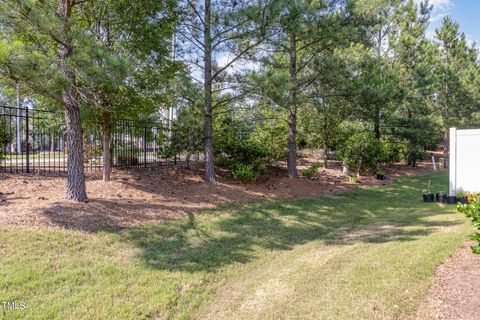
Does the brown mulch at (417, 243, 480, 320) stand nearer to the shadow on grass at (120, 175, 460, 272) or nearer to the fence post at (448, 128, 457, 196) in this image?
the shadow on grass at (120, 175, 460, 272)

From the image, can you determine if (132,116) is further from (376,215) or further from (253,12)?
(376,215)

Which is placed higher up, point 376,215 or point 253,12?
point 253,12

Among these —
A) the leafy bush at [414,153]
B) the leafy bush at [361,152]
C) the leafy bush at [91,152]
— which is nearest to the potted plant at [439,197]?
the leafy bush at [361,152]

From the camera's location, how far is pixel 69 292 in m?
3.19

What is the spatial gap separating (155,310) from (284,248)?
2359 millimetres

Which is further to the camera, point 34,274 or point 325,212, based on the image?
point 325,212

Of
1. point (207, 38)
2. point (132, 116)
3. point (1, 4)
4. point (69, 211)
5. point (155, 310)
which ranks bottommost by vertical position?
point (155, 310)

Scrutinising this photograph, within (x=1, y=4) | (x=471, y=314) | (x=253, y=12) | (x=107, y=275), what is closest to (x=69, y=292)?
(x=107, y=275)

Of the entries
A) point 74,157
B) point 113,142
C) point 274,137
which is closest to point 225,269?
point 74,157

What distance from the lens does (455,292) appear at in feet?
10.5

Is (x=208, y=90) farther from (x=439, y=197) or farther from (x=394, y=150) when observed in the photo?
(x=394, y=150)

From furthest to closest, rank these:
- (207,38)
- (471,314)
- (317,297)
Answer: (207,38) → (317,297) → (471,314)

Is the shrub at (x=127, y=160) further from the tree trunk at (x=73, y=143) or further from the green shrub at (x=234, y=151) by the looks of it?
the tree trunk at (x=73, y=143)

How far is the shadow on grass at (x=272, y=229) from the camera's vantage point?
4414mm
